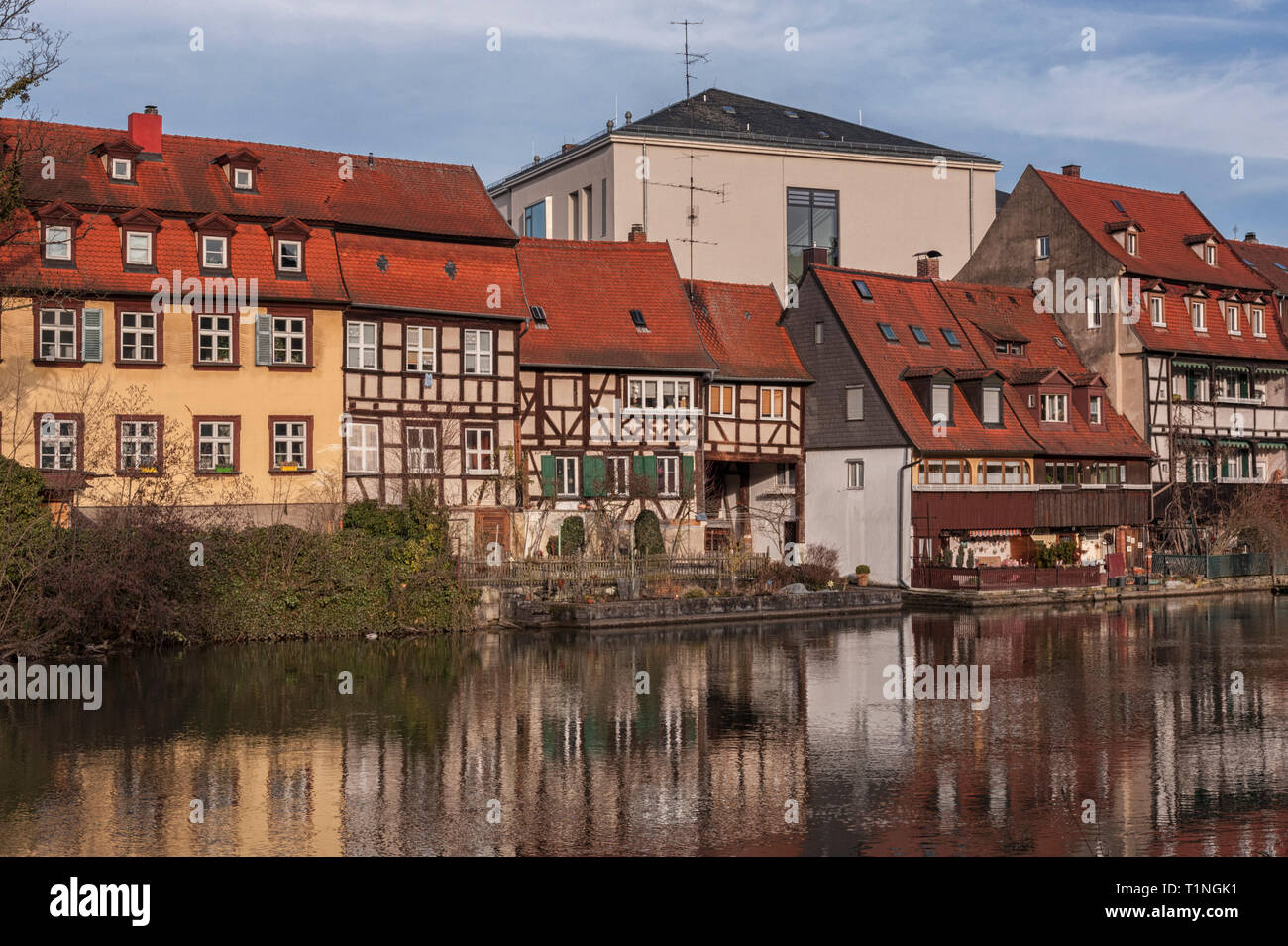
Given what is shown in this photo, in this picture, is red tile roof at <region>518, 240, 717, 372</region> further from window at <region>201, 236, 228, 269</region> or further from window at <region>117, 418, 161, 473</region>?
window at <region>117, 418, 161, 473</region>

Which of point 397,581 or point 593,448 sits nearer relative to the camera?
point 397,581

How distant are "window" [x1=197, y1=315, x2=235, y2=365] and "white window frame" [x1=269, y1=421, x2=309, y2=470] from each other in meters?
2.18

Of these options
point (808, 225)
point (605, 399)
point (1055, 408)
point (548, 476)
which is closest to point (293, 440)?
point (548, 476)

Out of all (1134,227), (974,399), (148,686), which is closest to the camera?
(148,686)

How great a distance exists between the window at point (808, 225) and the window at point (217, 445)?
95.2 feet

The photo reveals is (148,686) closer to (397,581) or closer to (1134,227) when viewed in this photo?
(397,581)

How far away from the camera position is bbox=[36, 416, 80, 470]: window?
3462 cm

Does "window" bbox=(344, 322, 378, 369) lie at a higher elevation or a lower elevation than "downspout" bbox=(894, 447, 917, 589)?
higher

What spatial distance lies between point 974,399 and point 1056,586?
271 inches

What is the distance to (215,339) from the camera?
3697 cm

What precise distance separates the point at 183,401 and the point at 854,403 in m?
21.3

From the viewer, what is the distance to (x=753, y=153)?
5819 cm

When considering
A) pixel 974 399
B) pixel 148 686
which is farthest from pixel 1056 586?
pixel 148 686

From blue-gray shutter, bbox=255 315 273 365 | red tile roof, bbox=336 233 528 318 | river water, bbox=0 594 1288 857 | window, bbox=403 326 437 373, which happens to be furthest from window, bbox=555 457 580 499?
river water, bbox=0 594 1288 857
